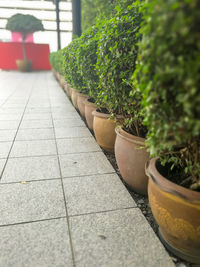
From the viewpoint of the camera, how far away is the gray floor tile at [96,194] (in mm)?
1824

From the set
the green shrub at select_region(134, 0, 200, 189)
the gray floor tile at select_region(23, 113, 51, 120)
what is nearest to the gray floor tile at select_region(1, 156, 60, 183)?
the green shrub at select_region(134, 0, 200, 189)

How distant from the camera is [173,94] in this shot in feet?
3.41

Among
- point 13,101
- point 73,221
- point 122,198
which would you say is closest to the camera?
point 73,221

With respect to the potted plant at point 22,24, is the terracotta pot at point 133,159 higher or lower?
lower

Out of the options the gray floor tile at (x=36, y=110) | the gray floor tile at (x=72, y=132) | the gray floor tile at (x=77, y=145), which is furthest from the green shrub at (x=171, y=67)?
the gray floor tile at (x=36, y=110)

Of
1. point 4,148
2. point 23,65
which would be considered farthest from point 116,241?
point 23,65

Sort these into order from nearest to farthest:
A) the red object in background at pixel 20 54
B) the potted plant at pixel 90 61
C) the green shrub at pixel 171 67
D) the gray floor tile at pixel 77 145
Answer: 1. the green shrub at pixel 171 67
2. the gray floor tile at pixel 77 145
3. the potted plant at pixel 90 61
4. the red object in background at pixel 20 54

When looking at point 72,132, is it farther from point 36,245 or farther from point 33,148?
point 36,245

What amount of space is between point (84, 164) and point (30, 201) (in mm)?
841

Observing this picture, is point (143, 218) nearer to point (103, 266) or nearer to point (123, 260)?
point (123, 260)

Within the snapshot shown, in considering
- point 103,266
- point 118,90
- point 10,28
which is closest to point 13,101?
point 118,90

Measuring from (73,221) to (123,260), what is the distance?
490 millimetres

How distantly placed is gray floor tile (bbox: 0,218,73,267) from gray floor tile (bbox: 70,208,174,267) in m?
0.08

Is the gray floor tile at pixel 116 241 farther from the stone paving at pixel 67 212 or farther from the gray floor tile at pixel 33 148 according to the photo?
the gray floor tile at pixel 33 148
